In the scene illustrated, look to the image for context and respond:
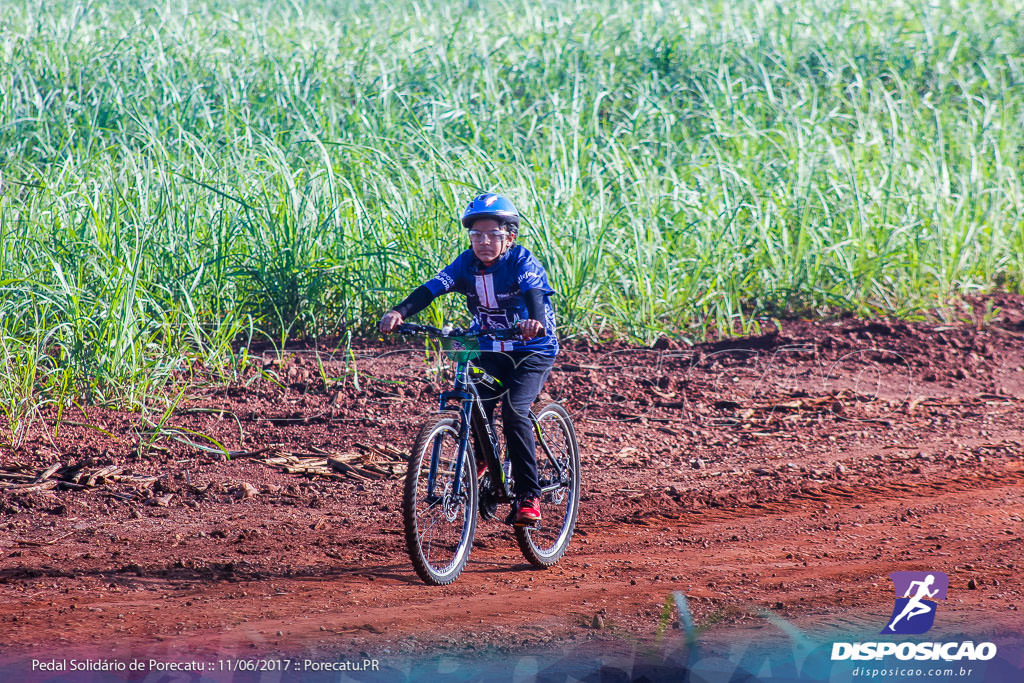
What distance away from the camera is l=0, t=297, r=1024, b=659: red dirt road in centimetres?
411

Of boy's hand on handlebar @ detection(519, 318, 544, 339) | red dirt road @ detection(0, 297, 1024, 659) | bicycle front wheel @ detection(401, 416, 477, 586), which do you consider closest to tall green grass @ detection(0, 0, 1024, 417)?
red dirt road @ detection(0, 297, 1024, 659)

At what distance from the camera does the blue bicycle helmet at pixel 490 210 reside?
4406 mm

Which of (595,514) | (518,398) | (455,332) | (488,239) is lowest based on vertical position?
(595,514)

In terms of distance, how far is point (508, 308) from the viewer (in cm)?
460

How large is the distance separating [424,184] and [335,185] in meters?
0.72

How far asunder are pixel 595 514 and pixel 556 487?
2.12 ft

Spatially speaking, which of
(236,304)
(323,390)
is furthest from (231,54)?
(323,390)

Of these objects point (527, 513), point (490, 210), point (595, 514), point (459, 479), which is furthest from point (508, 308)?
point (595, 514)

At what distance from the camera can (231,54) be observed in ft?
39.3
